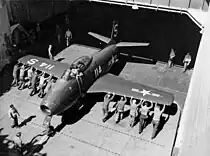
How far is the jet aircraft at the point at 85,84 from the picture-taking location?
1253 centimetres

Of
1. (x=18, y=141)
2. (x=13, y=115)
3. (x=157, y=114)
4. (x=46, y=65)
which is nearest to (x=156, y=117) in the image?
(x=157, y=114)

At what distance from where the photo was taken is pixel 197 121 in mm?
7004

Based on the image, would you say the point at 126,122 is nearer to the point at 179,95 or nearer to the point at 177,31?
the point at 179,95

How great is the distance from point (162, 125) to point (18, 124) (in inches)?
287

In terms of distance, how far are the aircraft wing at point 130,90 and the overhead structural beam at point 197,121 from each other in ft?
13.1

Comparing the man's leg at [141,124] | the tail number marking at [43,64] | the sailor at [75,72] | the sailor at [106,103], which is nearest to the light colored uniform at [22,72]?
the tail number marking at [43,64]

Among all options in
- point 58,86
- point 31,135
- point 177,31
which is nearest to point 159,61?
point 177,31

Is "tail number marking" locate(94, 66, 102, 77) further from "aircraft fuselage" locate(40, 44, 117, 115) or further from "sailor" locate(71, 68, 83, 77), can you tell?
"sailor" locate(71, 68, 83, 77)

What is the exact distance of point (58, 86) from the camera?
505 inches

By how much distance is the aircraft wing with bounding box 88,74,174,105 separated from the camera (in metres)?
13.4

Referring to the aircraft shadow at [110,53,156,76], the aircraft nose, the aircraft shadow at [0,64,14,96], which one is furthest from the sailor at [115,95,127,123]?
the aircraft shadow at [0,64,14,96]

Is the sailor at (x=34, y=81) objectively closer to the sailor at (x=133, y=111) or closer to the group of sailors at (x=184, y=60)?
the sailor at (x=133, y=111)

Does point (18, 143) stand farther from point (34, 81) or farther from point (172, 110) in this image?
point (172, 110)

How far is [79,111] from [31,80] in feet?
10.6
